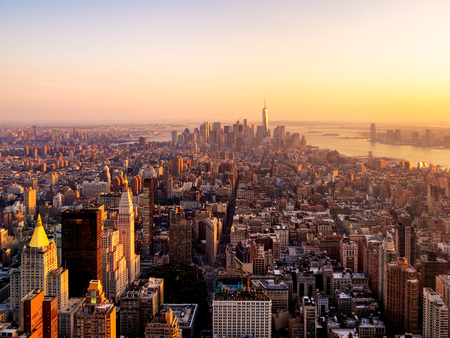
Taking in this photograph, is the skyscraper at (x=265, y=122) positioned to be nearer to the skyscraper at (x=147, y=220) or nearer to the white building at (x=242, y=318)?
the skyscraper at (x=147, y=220)

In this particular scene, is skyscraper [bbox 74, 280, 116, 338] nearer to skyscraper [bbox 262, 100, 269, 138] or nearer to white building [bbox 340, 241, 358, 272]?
white building [bbox 340, 241, 358, 272]

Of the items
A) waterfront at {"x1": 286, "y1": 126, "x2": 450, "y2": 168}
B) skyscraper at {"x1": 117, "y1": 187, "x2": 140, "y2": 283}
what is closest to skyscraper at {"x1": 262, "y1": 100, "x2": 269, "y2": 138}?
waterfront at {"x1": 286, "y1": 126, "x2": 450, "y2": 168}

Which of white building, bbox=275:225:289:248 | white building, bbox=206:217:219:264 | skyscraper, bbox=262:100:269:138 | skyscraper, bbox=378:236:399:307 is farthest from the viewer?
skyscraper, bbox=262:100:269:138

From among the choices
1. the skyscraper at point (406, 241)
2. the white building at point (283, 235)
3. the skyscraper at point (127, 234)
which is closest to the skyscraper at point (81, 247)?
the skyscraper at point (127, 234)

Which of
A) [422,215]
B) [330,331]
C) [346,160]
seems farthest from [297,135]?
[330,331]

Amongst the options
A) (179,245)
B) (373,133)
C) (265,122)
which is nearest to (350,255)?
(179,245)

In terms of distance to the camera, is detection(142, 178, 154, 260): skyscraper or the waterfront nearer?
the waterfront

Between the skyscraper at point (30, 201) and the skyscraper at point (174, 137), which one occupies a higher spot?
the skyscraper at point (174, 137)
